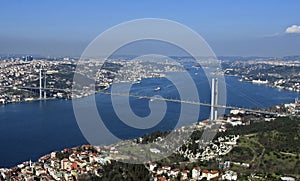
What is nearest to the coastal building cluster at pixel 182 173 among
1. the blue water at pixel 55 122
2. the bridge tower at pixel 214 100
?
the blue water at pixel 55 122

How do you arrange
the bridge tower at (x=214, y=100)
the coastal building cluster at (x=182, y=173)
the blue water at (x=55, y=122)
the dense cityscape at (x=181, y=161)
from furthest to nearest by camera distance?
the bridge tower at (x=214, y=100) < the blue water at (x=55, y=122) < the dense cityscape at (x=181, y=161) < the coastal building cluster at (x=182, y=173)

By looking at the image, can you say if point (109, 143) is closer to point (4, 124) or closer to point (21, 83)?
point (4, 124)

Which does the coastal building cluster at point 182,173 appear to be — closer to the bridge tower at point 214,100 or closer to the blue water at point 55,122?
the blue water at point 55,122

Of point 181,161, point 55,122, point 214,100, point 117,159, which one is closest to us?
point 117,159

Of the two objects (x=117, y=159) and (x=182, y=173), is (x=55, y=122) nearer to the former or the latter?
(x=117, y=159)

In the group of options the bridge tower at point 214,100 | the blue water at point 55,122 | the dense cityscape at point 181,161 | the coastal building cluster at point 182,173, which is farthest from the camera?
the bridge tower at point 214,100

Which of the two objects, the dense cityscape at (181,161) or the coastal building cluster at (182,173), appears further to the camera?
the dense cityscape at (181,161)

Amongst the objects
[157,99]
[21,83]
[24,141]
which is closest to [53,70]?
[21,83]

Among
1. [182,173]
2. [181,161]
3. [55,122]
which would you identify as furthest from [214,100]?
[182,173]

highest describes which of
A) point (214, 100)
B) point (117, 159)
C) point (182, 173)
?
point (214, 100)
